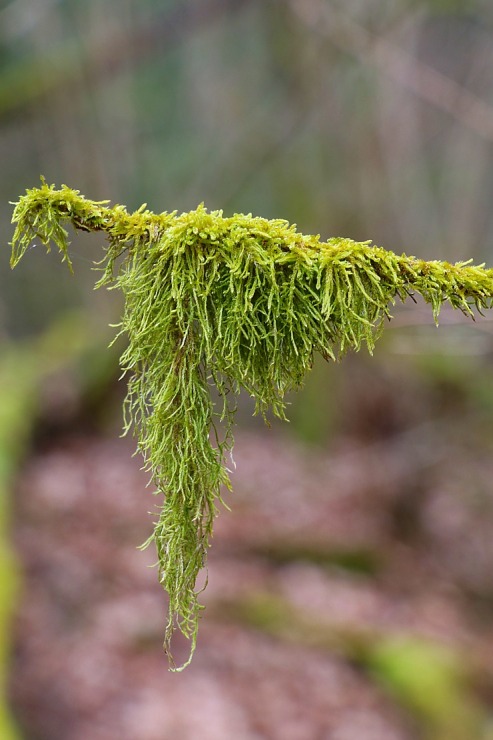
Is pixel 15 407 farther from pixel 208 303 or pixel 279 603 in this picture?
pixel 208 303

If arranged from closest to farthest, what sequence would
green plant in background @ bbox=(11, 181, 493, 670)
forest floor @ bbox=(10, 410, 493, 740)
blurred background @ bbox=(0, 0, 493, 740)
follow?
green plant in background @ bbox=(11, 181, 493, 670), forest floor @ bbox=(10, 410, 493, 740), blurred background @ bbox=(0, 0, 493, 740)

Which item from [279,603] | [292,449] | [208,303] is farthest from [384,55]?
[208,303]

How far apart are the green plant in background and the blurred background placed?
2.12 metres

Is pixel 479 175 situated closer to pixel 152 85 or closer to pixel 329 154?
pixel 329 154

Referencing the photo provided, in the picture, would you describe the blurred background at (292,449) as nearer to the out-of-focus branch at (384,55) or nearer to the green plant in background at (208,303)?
the out-of-focus branch at (384,55)

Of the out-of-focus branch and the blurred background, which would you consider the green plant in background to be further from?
the out-of-focus branch

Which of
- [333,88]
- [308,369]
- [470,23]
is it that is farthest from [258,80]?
[308,369]

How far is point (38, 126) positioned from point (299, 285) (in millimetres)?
12029

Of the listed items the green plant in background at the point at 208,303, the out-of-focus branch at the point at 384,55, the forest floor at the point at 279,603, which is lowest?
the forest floor at the point at 279,603

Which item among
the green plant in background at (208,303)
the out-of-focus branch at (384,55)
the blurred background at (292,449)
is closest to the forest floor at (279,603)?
the blurred background at (292,449)

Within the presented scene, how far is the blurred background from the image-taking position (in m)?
4.93

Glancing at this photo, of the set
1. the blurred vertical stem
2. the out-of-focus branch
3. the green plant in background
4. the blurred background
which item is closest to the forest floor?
the blurred background

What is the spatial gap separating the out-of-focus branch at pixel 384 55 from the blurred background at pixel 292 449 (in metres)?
0.05

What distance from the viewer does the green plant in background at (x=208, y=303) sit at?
143 centimetres
